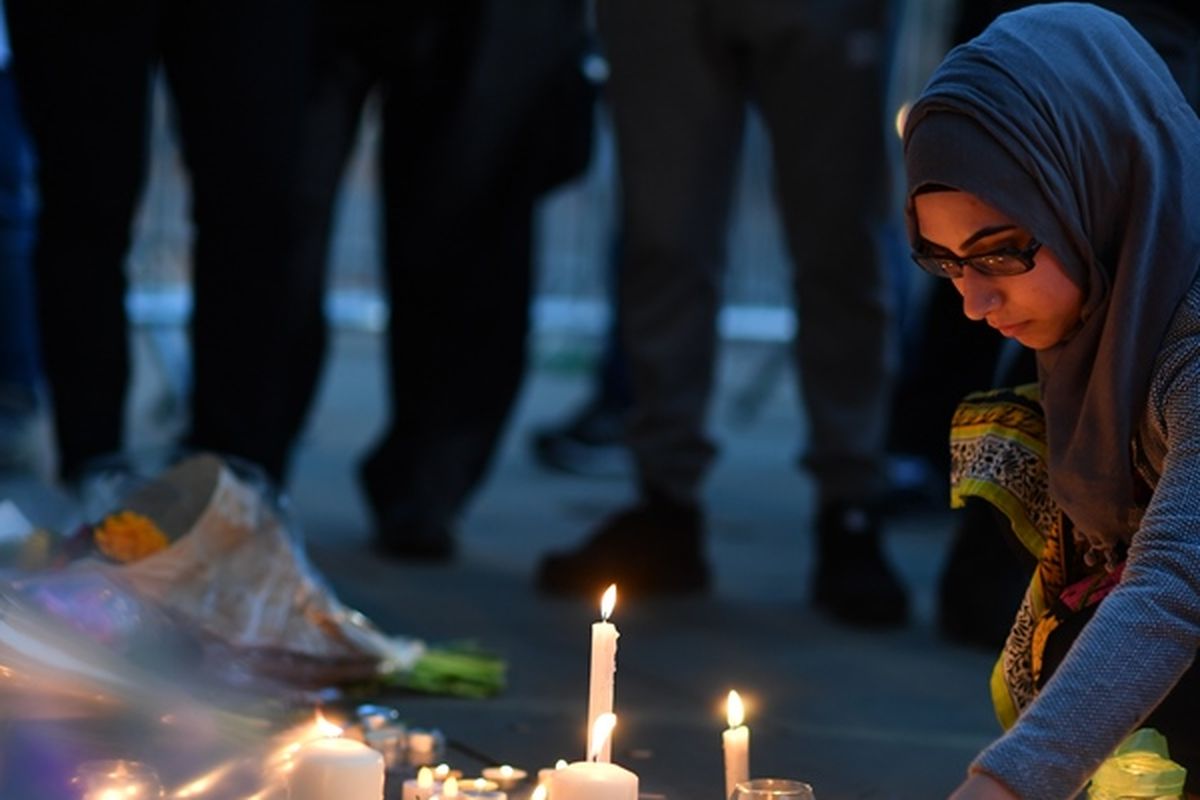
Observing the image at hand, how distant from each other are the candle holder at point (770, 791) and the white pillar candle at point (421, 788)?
1.24 ft

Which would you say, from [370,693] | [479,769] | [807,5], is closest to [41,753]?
[479,769]

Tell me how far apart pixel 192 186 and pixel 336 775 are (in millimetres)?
1837

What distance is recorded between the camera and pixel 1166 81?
194 centimetres

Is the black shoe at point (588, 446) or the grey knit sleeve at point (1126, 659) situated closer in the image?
the grey knit sleeve at point (1126, 659)

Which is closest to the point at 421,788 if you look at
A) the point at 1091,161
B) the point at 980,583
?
the point at 1091,161

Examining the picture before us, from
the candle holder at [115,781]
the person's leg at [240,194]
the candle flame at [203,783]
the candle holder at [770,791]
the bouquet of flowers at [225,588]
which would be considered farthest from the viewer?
the person's leg at [240,194]

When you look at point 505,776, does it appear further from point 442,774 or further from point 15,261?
point 15,261

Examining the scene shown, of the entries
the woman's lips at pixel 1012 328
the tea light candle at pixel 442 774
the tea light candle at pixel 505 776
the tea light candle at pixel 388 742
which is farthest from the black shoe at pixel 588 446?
the woman's lips at pixel 1012 328

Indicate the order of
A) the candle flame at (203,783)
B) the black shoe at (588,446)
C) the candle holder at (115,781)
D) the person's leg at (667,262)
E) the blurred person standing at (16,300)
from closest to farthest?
the candle holder at (115,781) < the candle flame at (203,783) < the person's leg at (667,262) < the blurred person standing at (16,300) < the black shoe at (588,446)

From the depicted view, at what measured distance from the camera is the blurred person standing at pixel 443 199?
3807 millimetres

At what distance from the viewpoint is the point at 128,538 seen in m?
2.71

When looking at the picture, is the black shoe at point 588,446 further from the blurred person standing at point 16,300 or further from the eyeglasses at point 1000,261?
the eyeglasses at point 1000,261

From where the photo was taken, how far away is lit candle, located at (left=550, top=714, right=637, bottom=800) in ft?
5.95

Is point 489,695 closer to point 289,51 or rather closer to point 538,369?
point 289,51
